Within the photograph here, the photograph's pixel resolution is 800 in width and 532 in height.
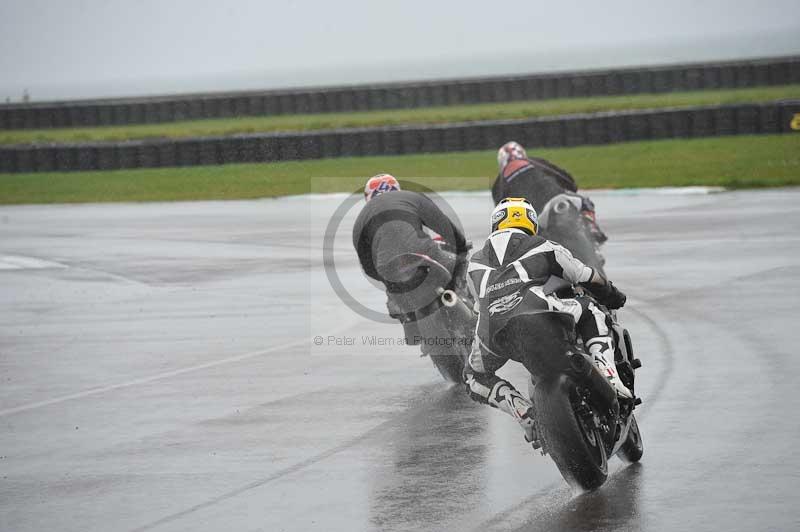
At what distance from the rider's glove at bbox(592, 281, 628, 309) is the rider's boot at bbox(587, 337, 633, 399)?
346mm

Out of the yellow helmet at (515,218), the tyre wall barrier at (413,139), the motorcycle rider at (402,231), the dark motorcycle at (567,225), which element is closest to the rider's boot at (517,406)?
the yellow helmet at (515,218)

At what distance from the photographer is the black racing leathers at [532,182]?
1256 centimetres

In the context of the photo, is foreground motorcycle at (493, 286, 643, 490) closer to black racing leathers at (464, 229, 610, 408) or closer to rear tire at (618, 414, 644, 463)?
black racing leathers at (464, 229, 610, 408)

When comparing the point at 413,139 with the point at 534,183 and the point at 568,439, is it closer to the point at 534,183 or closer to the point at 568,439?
the point at 534,183

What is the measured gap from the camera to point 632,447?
745 cm

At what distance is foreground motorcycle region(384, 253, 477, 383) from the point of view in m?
9.75

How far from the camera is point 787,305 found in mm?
12234

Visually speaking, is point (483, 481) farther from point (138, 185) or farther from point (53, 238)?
point (138, 185)

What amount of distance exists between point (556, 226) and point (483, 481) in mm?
5389

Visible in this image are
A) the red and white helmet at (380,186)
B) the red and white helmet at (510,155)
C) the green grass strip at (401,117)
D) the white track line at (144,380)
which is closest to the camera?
the white track line at (144,380)

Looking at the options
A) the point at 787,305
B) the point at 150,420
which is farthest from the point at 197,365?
the point at 787,305

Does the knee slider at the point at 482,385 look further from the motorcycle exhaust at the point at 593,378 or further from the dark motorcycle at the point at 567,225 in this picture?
the dark motorcycle at the point at 567,225

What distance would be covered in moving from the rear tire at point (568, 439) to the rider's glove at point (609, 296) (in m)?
0.83

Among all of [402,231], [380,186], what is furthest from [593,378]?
[380,186]
